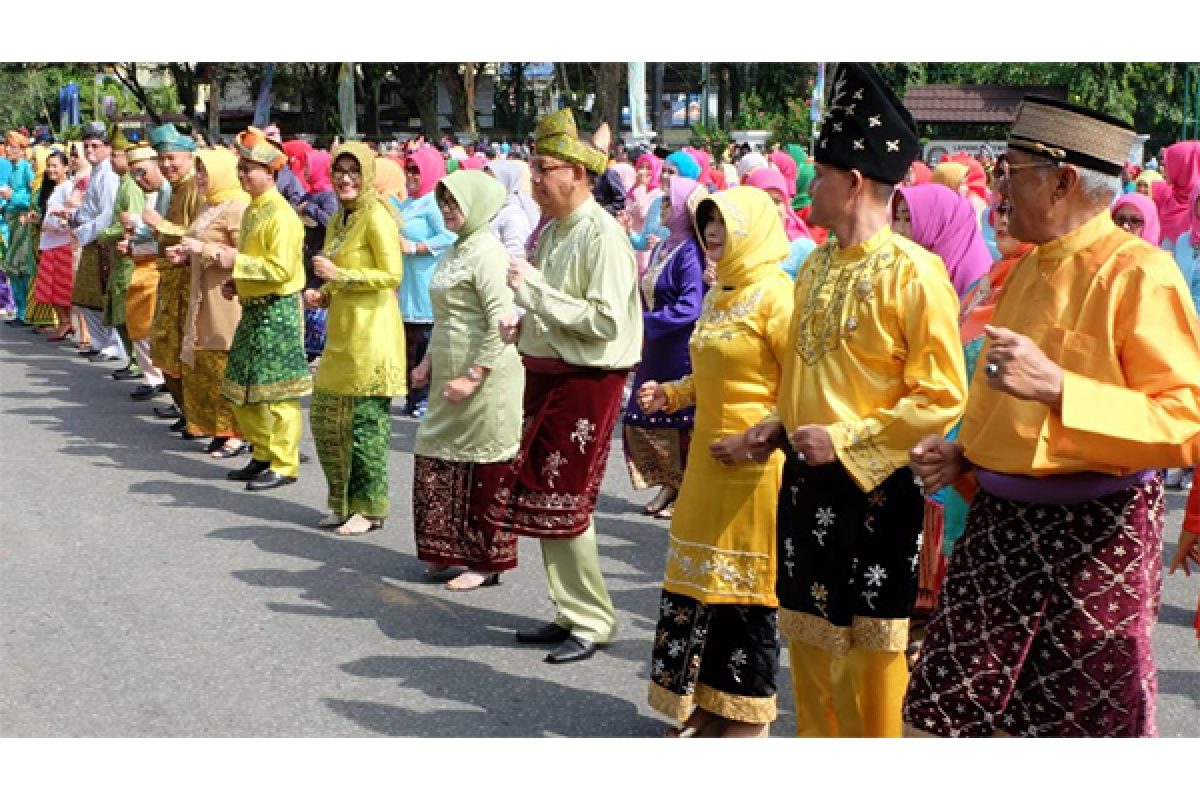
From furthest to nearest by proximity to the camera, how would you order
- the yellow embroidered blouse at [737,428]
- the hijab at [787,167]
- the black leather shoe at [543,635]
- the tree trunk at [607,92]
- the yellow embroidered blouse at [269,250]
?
the tree trunk at [607,92] → the hijab at [787,167] → the yellow embroidered blouse at [269,250] → the black leather shoe at [543,635] → the yellow embroidered blouse at [737,428]

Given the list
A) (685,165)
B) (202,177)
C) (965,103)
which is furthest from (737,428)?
(965,103)

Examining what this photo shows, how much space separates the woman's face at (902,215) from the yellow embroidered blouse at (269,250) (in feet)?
12.7

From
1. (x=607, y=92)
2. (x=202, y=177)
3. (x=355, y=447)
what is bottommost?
(x=355, y=447)

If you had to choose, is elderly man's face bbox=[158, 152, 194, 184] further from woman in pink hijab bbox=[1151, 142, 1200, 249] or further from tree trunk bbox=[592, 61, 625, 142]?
tree trunk bbox=[592, 61, 625, 142]

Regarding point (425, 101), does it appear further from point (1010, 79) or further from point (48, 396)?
point (48, 396)

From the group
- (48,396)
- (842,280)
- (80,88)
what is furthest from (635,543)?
(80,88)

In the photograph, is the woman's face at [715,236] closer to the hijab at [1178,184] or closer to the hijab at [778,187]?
the hijab at [778,187]

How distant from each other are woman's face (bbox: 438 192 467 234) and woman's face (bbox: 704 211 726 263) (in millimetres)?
2079

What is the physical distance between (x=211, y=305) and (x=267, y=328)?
2.81ft

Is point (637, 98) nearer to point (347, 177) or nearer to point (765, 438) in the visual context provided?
point (347, 177)

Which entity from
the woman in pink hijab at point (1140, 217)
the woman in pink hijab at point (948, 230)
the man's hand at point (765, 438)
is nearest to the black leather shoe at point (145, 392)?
the woman in pink hijab at point (1140, 217)

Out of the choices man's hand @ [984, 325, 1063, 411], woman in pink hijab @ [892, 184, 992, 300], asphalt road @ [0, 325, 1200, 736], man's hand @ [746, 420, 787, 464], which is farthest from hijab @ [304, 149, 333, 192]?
man's hand @ [984, 325, 1063, 411]

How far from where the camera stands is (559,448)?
5.54 metres

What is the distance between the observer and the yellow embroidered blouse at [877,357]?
3.56 metres
